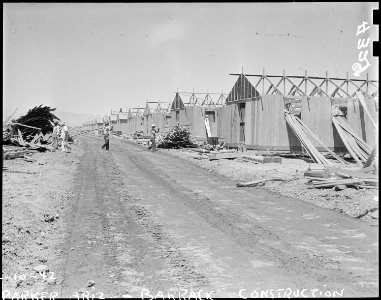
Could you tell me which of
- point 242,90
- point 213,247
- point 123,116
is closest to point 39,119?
point 242,90

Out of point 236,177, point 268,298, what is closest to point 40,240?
point 268,298

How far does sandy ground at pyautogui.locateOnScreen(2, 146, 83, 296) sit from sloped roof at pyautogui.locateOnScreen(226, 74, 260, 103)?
12829 mm

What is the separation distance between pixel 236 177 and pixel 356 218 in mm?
6743

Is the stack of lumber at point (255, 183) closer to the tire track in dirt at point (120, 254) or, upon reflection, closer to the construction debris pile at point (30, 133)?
the tire track in dirt at point (120, 254)

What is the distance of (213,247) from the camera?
5.82 m

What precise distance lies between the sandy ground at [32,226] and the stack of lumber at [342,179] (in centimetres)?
674

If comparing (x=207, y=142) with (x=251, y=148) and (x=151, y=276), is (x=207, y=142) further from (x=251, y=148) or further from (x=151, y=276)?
(x=151, y=276)

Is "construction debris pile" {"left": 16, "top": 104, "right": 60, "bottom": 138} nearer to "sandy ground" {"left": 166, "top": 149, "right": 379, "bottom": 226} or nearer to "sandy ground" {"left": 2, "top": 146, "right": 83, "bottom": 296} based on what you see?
"sandy ground" {"left": 2, "top": 146, "right": 83, "bottom": 296}

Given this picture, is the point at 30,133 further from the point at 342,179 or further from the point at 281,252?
the point at 281,252

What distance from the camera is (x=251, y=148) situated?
Answer: 22703mm

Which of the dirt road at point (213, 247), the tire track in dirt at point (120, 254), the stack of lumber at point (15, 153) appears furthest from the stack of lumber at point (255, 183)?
the stack of lumber at point (15, 153)

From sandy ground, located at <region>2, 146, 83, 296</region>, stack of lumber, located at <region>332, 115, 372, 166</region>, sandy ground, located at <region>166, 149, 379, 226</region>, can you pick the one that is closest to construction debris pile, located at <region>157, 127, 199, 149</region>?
stack of lumber, located at <region>332, 115, 372, 166</region>

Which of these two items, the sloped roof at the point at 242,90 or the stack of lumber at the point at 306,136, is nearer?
the stack of lumber at the point at 306,136

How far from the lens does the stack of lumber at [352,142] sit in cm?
1945
